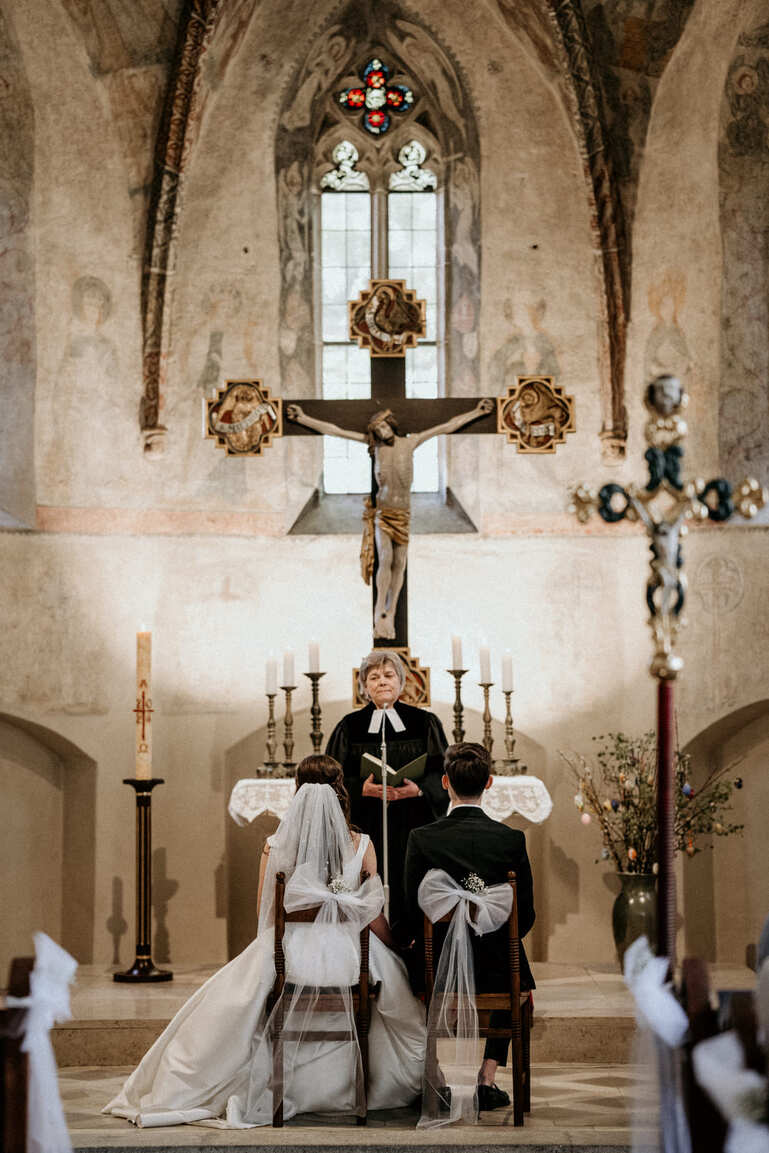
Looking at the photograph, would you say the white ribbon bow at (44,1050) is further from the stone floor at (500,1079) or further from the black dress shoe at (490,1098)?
the black dress shoe at (490,1098)

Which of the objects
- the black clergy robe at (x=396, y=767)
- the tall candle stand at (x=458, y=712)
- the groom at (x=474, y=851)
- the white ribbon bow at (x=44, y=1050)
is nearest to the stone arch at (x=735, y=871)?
the tall candle stand at (x=458, y=712)

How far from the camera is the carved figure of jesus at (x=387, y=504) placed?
9.08m

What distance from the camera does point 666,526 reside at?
169 inches

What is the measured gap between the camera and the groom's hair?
5.81 m

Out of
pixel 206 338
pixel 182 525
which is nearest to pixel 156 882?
pixel 182 525

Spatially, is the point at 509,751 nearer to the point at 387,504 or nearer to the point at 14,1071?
the point at 387,504

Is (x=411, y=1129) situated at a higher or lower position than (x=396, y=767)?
lower

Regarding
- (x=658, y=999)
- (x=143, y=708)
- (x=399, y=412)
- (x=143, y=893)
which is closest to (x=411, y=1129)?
(x=658, y=999)

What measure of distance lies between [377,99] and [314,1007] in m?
7.98

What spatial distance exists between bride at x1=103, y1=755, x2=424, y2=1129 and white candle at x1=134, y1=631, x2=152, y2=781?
3.17 m

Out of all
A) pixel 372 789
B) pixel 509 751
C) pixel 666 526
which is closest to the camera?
pixel 666 526

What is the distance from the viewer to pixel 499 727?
416 inches

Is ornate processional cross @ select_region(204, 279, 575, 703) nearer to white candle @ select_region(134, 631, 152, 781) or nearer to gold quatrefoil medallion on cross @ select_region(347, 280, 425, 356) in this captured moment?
gold quatrefoil medallion on cross @ select_region(347, 280, 425, 356)

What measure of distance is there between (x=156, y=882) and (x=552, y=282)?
17.6ft
